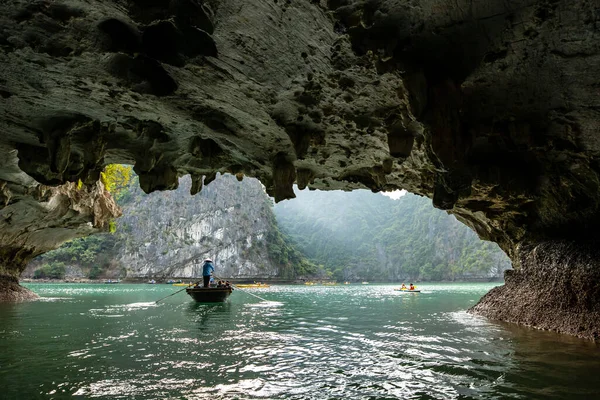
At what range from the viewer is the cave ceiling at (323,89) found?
13.5 ft

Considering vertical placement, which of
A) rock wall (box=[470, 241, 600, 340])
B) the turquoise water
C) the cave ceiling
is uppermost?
the cave ceiling

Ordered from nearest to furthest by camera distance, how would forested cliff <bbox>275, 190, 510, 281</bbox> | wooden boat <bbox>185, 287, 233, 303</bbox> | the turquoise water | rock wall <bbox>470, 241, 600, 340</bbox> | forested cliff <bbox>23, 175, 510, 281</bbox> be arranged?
1. the turquoise water
2. rock wall <bbox>470, 241, 600, 340</bbox>
3. wooden boat <bbox>185, 287, 233, 303</bbox>
4. forested cliff <bbox>23, 175, 510, 281</bbox>
5. forested cliff <bbox>275, 190, 510, 281</bbox>

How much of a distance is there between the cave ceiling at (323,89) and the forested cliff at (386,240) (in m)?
110

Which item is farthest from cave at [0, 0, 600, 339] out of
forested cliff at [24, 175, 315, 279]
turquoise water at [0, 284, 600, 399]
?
forested cliff at [24, 175, 315, 279]

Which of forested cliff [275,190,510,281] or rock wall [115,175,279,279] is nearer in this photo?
rock wall [115,175,279,279]

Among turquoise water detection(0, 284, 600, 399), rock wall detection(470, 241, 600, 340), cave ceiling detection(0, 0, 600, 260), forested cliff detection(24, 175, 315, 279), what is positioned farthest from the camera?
forested cliff detection(24, 175, 315, 279)

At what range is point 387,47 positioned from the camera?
14.2ft

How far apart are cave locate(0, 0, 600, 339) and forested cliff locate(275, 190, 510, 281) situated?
10872 cm

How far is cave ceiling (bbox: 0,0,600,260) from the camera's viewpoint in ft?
13.5

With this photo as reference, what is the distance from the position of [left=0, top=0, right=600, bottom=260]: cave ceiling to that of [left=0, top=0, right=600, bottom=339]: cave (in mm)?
28

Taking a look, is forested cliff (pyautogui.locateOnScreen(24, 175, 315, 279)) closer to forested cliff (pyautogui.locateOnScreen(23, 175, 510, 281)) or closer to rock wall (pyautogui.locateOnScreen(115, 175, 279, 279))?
rock wall (pyautogui.locateOnScreen(115, 175, 279, 279))

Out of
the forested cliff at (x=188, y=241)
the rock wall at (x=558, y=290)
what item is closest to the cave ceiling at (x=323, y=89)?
the rock wall at (x=558, y=290)

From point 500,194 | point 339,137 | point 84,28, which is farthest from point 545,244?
point 84,28

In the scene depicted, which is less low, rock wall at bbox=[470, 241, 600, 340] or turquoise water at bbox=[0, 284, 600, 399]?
rock wall at bbox=[470, 241, 600, 340]
